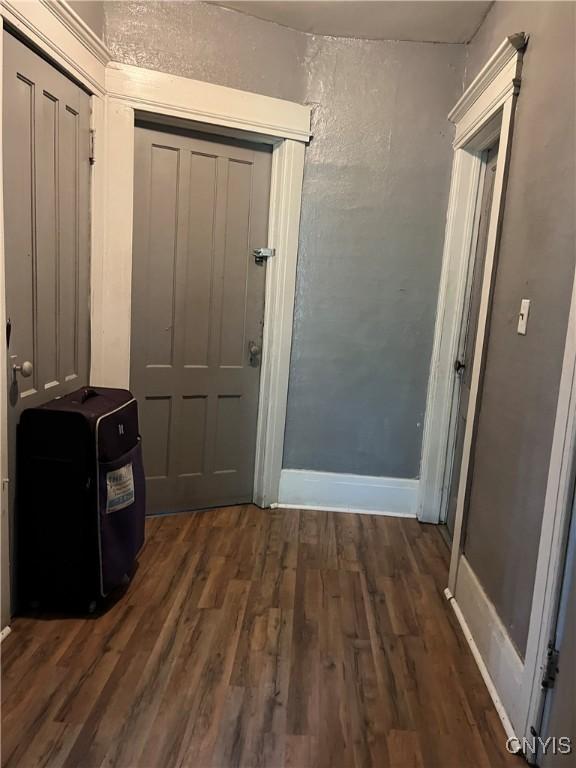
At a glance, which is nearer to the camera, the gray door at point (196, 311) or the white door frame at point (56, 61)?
the white door frame at point (56, 61)

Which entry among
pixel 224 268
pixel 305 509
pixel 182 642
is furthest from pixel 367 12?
pixel 182 642

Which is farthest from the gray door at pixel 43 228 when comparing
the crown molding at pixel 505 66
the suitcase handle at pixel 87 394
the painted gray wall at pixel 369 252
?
the crown molding at pixel 505 66

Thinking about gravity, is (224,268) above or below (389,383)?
above

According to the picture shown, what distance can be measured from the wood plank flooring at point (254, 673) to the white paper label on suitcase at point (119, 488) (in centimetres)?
41

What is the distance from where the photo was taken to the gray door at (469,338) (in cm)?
263

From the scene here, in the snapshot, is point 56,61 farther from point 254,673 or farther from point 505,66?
point 254,673

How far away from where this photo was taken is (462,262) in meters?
2.86

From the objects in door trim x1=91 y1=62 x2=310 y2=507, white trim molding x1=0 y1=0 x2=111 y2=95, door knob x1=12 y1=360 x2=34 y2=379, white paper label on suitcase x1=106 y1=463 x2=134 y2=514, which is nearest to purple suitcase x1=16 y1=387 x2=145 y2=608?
white paper label on suitcase x1=106 y1=463 x2=134 y2=514

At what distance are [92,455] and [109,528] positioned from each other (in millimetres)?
288

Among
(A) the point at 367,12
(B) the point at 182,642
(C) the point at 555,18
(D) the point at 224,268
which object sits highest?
(A) the point at 367,12

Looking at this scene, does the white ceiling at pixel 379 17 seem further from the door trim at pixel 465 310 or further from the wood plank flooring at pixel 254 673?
the wood plank flooring at pixel 254 673

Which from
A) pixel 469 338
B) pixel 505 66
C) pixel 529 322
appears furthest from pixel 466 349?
pixel 505 66

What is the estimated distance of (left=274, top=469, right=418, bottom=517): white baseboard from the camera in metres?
3.12

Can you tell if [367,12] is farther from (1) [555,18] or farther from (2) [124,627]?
(2) [124,627]
